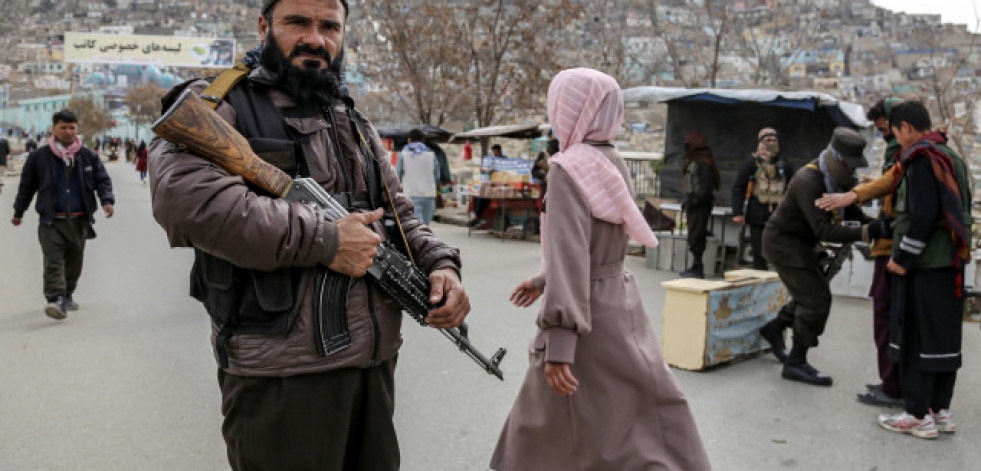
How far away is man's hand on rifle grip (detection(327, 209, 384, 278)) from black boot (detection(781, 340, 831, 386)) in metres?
4.42

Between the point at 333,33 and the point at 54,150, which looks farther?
the point at 54,150

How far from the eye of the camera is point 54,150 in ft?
25.1

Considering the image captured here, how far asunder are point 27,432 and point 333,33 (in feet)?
11.2

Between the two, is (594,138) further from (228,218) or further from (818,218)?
(818,218)

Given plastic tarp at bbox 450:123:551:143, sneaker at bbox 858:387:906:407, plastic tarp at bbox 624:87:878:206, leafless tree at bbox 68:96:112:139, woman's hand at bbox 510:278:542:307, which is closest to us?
woman's hand at bbox 510:278:542:307

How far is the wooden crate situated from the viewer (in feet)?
19.4

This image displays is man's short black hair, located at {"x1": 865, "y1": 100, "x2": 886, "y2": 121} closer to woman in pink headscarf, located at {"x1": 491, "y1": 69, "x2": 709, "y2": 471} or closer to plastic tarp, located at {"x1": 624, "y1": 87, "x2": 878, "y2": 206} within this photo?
woman in pink headscarf, located at {"x1": 491, "y1": 69, "x2": 709, "y2": 471}

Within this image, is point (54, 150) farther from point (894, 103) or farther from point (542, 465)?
point (894, 103)

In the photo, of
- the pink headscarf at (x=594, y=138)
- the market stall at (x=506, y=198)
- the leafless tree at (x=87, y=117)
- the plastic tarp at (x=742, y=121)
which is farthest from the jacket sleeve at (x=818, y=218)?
the leafless tree at (x=87, y=117)

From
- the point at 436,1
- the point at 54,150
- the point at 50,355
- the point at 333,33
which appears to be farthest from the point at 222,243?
the point at 436,1

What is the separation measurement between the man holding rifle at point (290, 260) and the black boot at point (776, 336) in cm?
440

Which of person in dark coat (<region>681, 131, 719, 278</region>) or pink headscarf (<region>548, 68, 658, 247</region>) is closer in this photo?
pink headscarf (<region>548, 68, 658, 247</region>)

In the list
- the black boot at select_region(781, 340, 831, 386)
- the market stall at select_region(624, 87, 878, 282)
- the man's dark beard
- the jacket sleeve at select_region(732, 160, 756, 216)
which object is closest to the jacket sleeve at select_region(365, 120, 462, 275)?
the man's dark beard

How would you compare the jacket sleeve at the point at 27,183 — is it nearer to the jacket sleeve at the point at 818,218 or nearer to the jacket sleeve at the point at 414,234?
the jacket sleeve at the point at 414,234
